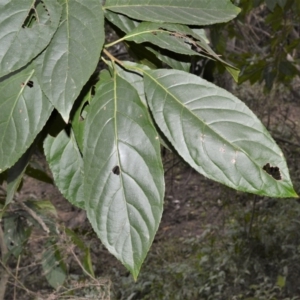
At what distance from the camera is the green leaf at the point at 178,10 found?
912 mm

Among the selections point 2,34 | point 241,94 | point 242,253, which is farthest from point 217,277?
point 2,34

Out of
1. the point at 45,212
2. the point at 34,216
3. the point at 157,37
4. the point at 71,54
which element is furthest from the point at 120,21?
the point at 45,212

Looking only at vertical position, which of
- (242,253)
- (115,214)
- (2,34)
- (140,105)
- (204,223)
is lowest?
(204,223)

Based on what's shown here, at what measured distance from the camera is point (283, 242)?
3.94 metres

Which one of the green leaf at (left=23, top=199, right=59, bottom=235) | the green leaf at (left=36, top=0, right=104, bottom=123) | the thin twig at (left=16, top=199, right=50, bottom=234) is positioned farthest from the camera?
the green leaf at (left=23, top=199, right=59, bottom=235)

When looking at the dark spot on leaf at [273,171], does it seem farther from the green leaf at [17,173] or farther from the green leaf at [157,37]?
the green leaf at [17,173]

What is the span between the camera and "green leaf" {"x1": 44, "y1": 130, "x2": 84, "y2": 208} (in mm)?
997

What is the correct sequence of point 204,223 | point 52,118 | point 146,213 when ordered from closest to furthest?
point 146,213 < point 52,118 < point 204,223

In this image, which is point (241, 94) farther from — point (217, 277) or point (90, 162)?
point (90, 162)

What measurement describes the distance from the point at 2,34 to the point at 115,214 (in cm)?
36

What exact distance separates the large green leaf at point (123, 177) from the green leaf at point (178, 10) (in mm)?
175

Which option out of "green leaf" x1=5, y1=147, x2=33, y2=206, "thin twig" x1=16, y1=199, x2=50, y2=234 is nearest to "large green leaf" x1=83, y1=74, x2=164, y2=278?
"green leaf" x1=5, y1=147, x2=33, y2=206

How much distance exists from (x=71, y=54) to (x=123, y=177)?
22 centimetres

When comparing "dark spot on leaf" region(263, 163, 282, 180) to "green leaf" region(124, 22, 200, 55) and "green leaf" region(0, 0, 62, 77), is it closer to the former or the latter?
"green leaf" region(124, 22, 200, 55)
